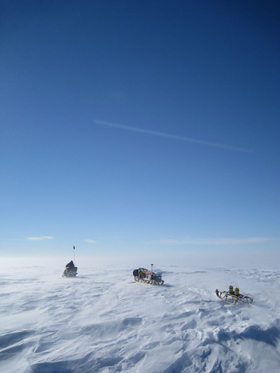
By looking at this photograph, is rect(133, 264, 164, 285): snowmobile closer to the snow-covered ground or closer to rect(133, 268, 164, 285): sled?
rect(133, 268, 164, 285): sled

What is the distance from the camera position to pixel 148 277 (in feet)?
63.9

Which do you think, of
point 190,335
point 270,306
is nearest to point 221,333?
point 190,335

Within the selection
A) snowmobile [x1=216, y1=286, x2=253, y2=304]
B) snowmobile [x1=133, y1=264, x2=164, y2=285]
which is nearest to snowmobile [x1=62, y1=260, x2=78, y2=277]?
snowmobile [x1=133, y1=264, x2=164, y2=285]

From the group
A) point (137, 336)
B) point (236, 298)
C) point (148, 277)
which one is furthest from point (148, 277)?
point (137, 336)

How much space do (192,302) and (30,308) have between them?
10.2m

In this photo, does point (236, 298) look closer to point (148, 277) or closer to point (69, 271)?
point (148, 277)

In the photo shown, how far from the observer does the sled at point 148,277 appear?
61.7 feet

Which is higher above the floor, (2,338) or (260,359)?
(2,338)

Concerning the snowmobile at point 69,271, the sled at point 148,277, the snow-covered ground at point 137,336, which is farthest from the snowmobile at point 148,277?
the snowmobile at point 69,271

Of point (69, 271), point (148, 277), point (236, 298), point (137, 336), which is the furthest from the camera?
point (69, 271)

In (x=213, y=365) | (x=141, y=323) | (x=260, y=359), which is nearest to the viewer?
(x=213, y=365)

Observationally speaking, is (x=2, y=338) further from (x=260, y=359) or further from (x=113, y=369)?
(x=260, y=359)

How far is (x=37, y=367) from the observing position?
219 inches

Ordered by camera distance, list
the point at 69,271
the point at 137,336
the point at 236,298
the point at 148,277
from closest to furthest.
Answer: the point at 137,336
the point at 236,298
the point at 148,277
the point at 69,271
